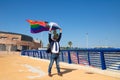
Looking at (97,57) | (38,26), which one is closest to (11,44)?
(38,26)

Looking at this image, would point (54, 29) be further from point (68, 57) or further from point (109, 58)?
point (68, 57)

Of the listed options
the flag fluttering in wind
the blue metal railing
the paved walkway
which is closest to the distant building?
the blue metal railing

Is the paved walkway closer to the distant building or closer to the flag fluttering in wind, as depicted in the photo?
the flag fluttering in wind

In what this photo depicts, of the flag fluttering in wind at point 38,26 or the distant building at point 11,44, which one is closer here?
the flag fluttering in wind at point 38,26

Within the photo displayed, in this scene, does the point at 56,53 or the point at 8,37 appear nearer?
the point at 56,53

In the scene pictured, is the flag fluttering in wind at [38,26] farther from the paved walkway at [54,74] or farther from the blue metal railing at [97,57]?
the blue metal railing at [97,57]

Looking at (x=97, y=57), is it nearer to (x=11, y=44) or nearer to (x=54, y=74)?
(x=54, y=74)

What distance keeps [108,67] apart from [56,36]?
286 centimetres

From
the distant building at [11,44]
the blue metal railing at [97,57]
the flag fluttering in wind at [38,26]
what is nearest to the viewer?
the blue metal railing at [97,57]

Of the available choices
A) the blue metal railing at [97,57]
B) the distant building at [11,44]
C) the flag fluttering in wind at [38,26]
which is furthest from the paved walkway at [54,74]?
the distant building at [11,44]

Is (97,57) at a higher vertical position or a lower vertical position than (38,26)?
lower

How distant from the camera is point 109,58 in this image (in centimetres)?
916

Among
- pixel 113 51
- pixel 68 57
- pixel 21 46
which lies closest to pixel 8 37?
pixel 21 46

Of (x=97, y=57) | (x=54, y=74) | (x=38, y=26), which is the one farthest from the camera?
(x=38, y=26)
